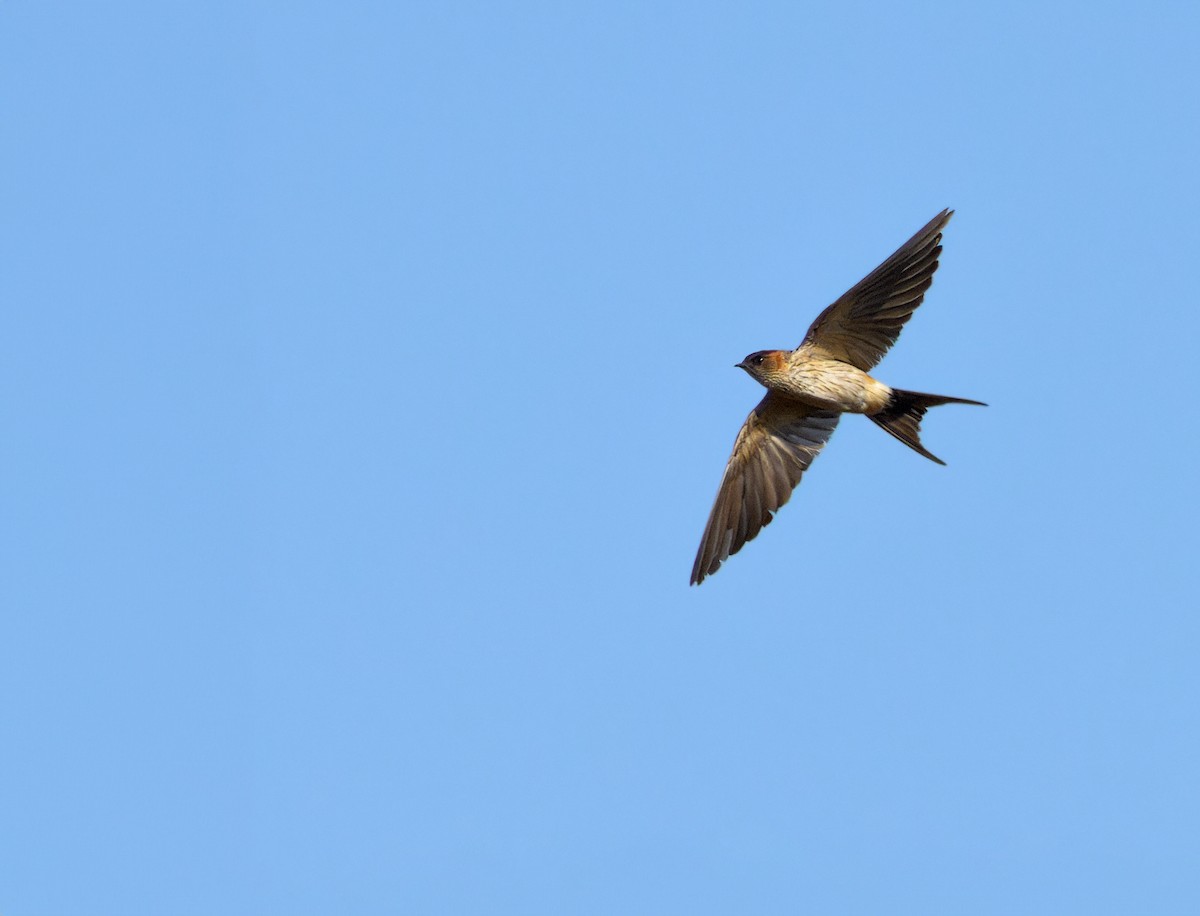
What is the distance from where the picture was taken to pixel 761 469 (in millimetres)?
11562

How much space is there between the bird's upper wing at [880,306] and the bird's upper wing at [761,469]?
0.63 m

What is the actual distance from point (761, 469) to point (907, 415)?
4.50 feet

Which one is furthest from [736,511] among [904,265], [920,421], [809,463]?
[904,265]

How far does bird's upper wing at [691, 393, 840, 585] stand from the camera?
11.1m

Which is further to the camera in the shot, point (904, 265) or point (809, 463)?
point (809, 463)

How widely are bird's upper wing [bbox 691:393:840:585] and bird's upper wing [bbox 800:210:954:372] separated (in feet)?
2.05

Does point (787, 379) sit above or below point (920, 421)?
above

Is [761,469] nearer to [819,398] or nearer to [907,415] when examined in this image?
[819,398]

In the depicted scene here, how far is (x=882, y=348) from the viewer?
1109cm

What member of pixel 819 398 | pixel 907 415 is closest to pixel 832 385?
pixel 819 398

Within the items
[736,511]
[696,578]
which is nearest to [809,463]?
[736,511]

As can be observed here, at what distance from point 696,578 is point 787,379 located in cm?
185

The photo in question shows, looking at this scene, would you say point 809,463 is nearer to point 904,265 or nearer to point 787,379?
point 787,379

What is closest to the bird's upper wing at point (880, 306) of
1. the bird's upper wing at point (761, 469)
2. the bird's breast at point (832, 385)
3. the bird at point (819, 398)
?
the bird at point (819, 398)
